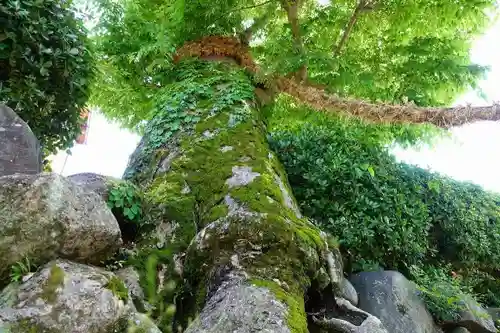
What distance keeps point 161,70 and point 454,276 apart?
4384 millimetres

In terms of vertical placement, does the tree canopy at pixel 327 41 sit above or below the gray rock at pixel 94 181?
above

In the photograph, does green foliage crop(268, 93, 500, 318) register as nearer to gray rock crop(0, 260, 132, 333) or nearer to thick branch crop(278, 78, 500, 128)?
thick branch crop(278, 78, 500, 128)

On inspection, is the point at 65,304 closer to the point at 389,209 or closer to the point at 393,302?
the point at 393,302

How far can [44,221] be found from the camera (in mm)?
2361

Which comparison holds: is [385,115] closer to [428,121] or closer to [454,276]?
[428,121]

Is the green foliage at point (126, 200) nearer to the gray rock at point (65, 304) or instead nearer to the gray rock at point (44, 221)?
the gray rock at point (44, 221)

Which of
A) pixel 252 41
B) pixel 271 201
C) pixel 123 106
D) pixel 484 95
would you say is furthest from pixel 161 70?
pixel 484 95

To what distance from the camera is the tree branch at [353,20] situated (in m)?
6.09

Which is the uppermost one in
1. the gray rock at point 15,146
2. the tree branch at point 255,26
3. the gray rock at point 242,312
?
the tree branch at point 255,26

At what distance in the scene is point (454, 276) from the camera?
5207mm

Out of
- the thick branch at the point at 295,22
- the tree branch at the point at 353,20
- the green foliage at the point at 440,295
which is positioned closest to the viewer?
the green foliage at the point at 440,295

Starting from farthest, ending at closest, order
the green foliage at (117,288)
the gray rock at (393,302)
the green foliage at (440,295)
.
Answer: the green foliage at (440,295) < the gray rock at (393,302) < the green foliage at (117,288)

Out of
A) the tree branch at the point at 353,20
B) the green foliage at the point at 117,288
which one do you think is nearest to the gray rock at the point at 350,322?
the green foliage at the point at 117,288

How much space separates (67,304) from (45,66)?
1.75 m
